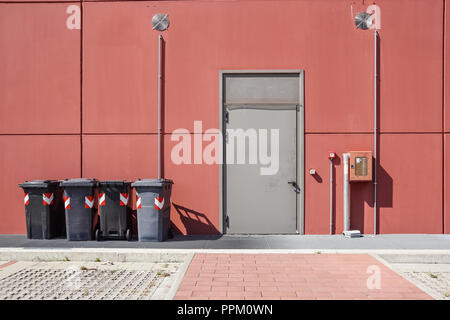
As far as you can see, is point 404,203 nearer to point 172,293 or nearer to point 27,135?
point 172,293

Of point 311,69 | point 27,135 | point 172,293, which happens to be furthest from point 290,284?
point 27,135

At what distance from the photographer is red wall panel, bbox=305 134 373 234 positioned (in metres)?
8.18

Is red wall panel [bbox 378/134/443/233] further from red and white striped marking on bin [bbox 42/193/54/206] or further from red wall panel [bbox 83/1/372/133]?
red and white striped marking on bin [bbox 42/193/54/206]

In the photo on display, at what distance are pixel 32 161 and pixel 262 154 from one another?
507cm

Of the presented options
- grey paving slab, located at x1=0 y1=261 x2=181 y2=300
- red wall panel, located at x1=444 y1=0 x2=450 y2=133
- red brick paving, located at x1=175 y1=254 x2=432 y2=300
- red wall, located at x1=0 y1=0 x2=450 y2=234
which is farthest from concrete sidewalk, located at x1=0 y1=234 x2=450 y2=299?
red wall panel, located at x1=444 y1=0 x2=450 y2=133

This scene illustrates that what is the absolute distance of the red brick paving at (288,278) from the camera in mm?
4539

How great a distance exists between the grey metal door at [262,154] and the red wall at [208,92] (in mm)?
301

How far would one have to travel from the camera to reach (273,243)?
7320mm

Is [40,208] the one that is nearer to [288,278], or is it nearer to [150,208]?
[150,208]

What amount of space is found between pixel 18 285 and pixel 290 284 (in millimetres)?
3668

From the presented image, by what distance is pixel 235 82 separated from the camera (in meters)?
8.30

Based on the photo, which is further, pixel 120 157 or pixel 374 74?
pixel 120 157

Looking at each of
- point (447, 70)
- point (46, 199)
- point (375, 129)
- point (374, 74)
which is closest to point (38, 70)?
point (46, 199)
